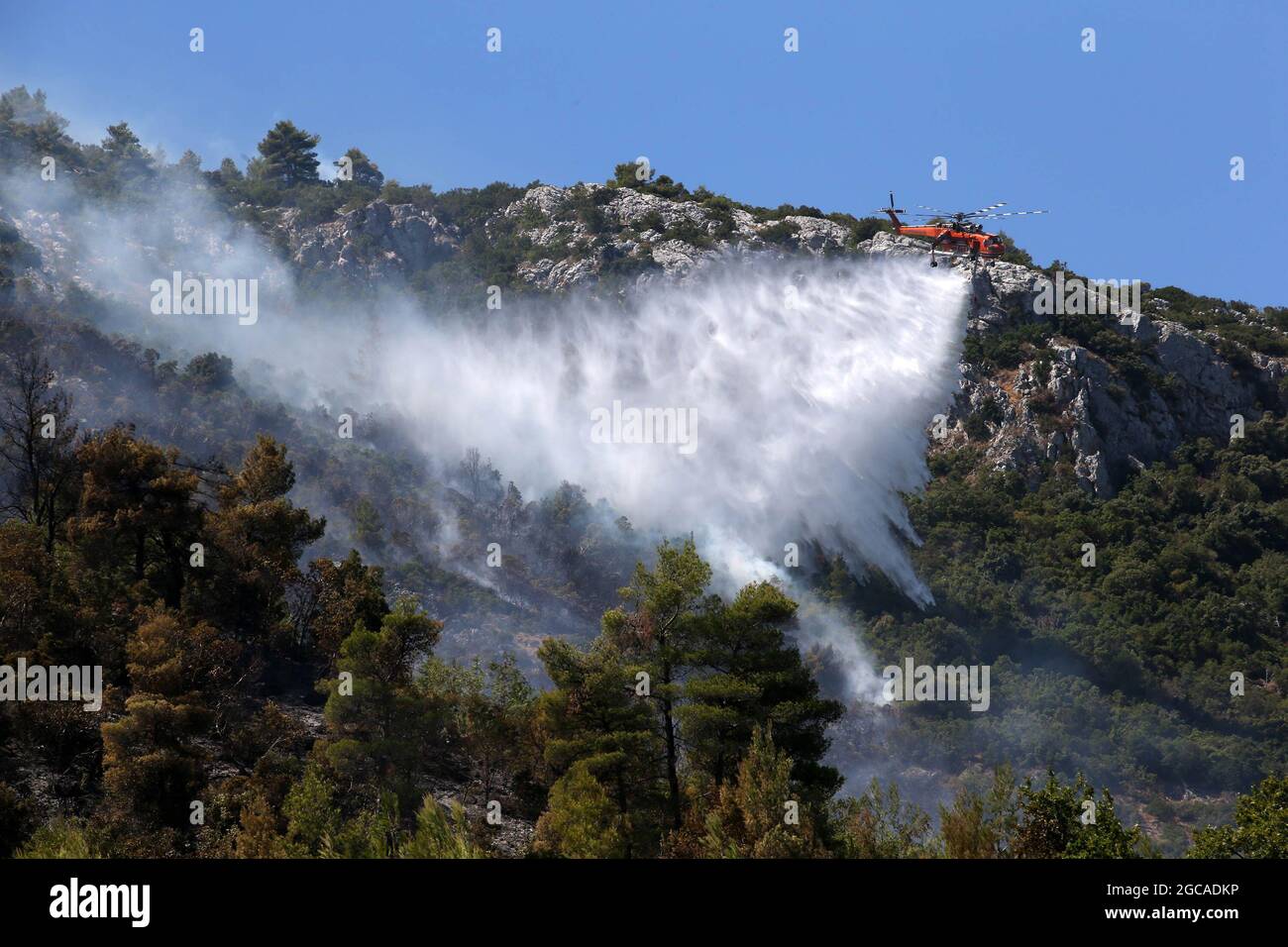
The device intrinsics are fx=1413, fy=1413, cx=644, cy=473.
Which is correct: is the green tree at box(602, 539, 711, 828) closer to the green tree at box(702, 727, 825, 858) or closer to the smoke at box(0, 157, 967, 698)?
the green tree at box(702, 727, 825, 858)

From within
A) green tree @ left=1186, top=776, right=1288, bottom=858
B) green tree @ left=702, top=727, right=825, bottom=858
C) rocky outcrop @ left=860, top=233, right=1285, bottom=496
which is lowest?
green tree @ left=1186, top=776, right=1288, bottom=858

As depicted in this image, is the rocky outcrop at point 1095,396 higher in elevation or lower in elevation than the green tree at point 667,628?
higher

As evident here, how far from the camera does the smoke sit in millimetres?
138250

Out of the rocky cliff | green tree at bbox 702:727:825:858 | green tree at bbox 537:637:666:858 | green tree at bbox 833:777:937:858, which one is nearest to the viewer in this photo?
green tree at bbox 702:727:825:858

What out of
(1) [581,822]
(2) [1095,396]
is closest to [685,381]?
(2) [1095,396]

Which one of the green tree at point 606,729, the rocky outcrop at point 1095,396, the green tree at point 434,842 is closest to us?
the green tree at point 434,842

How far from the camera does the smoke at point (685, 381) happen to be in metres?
138

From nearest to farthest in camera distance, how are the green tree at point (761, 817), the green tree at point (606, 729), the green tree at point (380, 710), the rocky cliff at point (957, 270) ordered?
the green tree at point (761, 817) < the green tree at point (606, 729) < the green tree at point (380, 710) < the rocky cliff at point (957, 270)

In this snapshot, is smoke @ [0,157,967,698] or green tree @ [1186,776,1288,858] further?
smoke @ [0,157,967,698]

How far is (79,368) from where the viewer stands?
128 m

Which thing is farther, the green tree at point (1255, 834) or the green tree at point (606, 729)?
the green tree at point (606, 729)

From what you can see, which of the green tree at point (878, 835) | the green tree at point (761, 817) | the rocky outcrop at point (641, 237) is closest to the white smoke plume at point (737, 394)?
the rocky outcrop at point (641, 237)

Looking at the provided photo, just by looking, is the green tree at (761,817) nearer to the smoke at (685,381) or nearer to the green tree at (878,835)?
the green tree at (878,835)

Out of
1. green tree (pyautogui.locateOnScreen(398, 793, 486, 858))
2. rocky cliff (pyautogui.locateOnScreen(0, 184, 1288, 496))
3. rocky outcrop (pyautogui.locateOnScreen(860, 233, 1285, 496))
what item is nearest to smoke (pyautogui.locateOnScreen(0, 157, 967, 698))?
rocky cliff (pyautogui.locateOnScreen(0, 184, 1288, 496))
